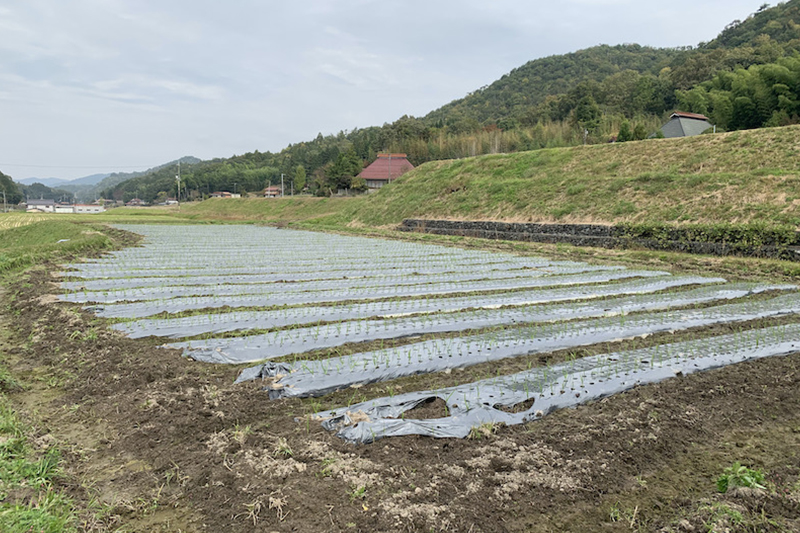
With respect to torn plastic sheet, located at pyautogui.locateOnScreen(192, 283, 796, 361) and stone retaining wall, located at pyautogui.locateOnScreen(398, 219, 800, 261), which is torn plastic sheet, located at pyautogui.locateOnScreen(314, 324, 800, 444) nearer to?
torn plastic sheet, located at pyautogui.locateOnScreen(192, 283, 796, 361)

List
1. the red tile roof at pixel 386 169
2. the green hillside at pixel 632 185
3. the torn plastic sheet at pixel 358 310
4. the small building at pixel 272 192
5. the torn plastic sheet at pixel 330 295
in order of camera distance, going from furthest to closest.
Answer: the small building at pixel 272 192 → the red tile roof at pixel 386 169 → the green hillside at pixel 632 185 → the torn plastic sheet at pixel 330 295 → the torn plastic sheet at pixel 358 310

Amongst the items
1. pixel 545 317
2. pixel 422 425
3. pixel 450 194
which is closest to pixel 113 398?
pixel 422 425

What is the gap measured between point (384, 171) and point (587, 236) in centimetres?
3505

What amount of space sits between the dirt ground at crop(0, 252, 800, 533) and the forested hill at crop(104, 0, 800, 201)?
21.7 metres

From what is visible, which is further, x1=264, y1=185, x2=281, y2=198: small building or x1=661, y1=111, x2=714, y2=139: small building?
x1=264, y1=185, x2=281, y2=198: small building

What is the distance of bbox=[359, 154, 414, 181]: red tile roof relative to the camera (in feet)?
147

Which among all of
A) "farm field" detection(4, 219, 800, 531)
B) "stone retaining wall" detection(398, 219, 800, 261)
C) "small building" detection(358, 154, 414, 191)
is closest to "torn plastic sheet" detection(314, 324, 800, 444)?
"farm field" detection(4, 219, 800, 531)

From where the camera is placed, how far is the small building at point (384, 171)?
147 ft

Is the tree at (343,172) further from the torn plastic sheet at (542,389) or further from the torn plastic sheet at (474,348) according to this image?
the torn plastic sheet at (542,389)

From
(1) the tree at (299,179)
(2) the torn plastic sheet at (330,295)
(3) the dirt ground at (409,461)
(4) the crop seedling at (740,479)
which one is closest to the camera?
(3) the dirt ground at (409,461)

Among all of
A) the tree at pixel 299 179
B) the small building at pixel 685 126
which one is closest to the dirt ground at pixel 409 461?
the small building at pixel 685 126

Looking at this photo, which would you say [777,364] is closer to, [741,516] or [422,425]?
[741,516]

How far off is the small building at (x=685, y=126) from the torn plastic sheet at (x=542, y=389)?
27.7m

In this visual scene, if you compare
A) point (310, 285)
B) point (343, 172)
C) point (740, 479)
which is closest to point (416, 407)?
point (740, 479)
